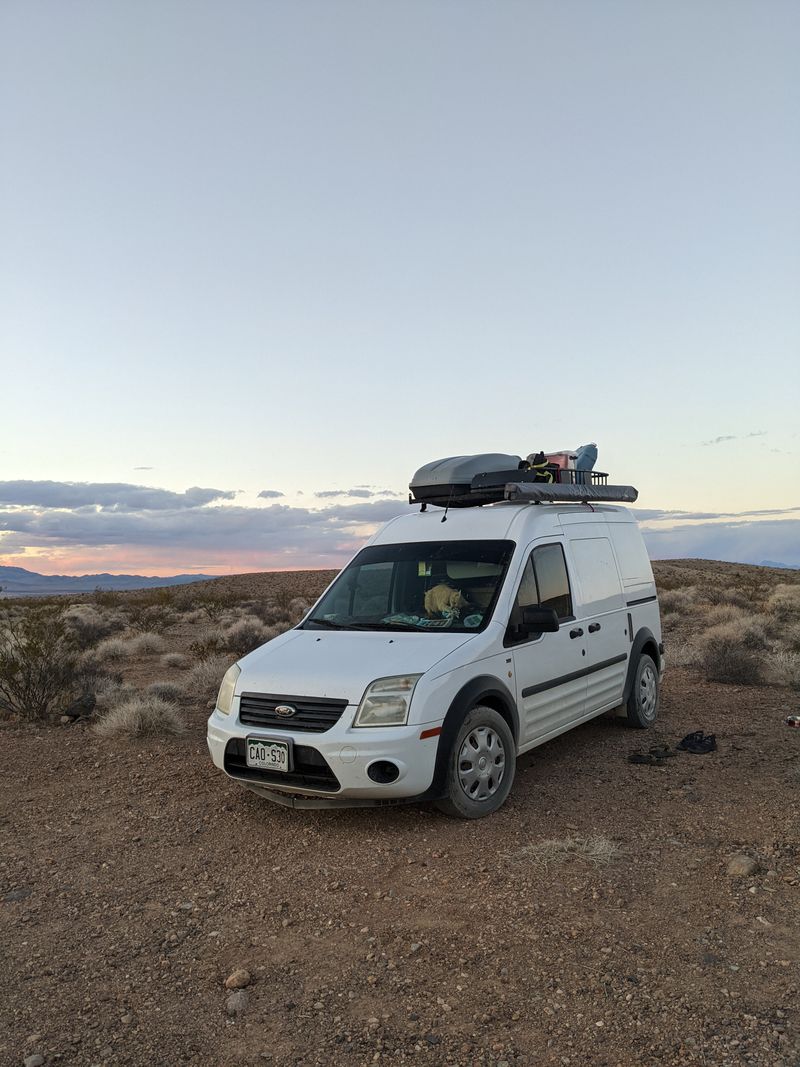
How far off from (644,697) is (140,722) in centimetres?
517

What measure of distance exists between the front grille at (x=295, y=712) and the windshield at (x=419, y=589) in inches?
38.8

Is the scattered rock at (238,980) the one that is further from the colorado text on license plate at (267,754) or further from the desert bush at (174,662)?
the desert bush at (174,662)

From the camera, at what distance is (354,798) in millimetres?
5129

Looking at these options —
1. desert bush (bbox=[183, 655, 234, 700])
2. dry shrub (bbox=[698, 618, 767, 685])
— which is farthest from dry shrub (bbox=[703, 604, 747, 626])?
desert bush (bbox=[183, 655, 234, 700])

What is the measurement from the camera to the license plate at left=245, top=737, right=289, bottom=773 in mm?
5164

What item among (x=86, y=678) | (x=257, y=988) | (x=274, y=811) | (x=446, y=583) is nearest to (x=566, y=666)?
(x=446, y=583)

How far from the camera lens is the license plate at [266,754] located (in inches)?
203

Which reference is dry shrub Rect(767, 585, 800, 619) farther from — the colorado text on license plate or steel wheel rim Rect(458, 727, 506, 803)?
the colorado text on license plate

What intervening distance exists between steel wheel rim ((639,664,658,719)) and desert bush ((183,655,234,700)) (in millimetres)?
5476

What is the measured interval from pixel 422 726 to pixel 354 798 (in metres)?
0.66

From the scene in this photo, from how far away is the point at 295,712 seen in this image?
17.2 feet

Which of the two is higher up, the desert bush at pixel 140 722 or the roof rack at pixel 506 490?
the roof rack at pixel 506 490

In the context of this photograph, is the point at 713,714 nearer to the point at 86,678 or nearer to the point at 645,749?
the point at 645,749

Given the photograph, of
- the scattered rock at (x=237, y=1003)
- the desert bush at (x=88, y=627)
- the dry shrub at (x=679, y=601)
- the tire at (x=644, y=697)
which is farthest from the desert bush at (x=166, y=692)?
the dry shrub at (x=679, y=601)
